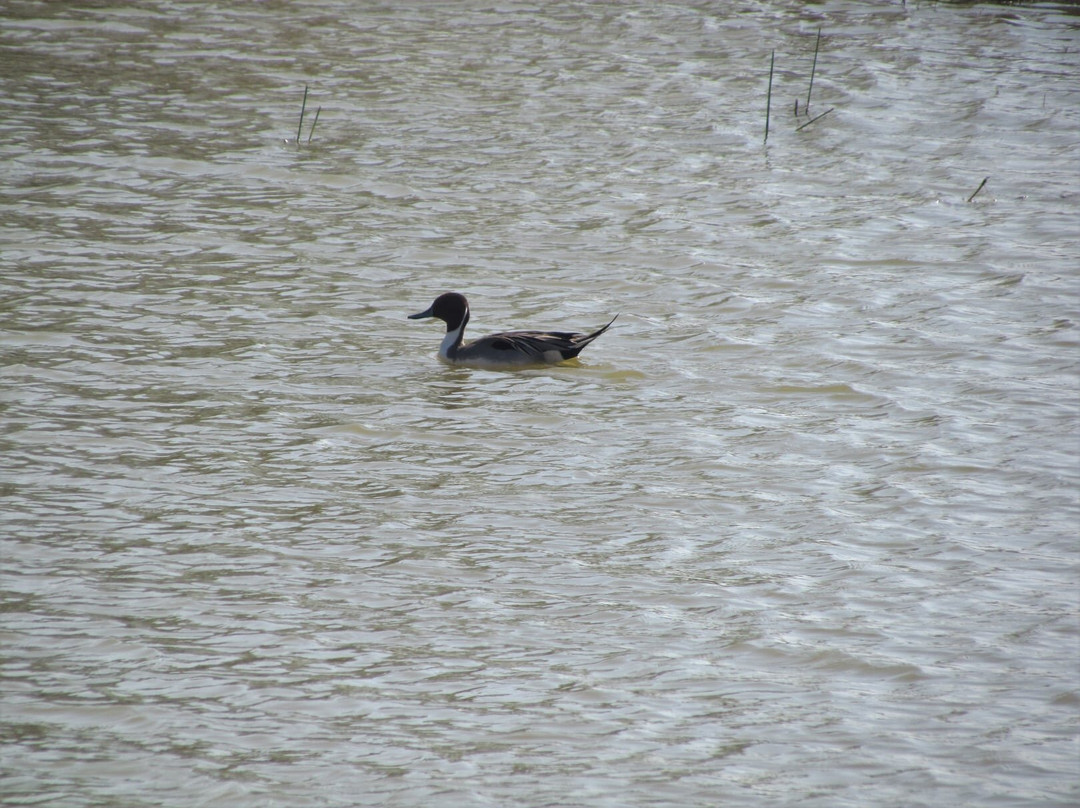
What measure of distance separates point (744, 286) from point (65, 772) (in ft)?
25.0

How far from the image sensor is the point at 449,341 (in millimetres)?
9930

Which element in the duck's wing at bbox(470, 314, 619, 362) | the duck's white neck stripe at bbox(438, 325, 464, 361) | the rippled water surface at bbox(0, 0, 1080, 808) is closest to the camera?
the rippled water surface at bbox(0, 0, 1080, 808)

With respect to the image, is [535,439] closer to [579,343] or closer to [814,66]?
[579,343]

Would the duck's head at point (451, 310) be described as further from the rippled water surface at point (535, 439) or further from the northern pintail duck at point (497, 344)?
the rippled water surface at point (535, 439)

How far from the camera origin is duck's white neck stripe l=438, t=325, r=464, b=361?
9.90 meters

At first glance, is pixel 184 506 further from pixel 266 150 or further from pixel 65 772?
pixel 266 150

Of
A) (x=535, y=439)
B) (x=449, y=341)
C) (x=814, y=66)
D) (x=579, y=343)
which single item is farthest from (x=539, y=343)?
(x=814, y=66)

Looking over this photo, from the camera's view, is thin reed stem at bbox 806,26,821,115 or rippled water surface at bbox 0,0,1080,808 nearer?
rippled water surface at bbox 0,0,1080,808

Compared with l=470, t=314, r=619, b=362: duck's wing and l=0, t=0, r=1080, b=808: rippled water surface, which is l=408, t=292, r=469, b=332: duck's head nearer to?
l=470, t=314, r=619, b=362: duck's wing

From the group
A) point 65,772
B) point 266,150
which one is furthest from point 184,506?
point 266,150

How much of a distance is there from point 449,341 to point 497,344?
0.41 metres

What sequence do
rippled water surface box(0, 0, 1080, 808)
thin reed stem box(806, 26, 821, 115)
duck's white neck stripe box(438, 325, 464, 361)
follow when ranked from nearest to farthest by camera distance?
rippled water surface box(0, 0, 1080, 808) < duck's white neck stripe box(438, 325, 464, 361) < thin reed stem box(806, 26, 821, 115)

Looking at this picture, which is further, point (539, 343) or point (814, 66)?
point (814, 66)

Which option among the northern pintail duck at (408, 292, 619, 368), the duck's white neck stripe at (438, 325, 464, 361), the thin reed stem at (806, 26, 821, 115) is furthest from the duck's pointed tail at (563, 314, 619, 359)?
the thin reed stem at (806, 26, 821, 115)
